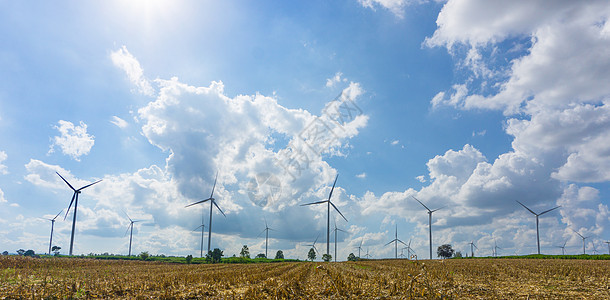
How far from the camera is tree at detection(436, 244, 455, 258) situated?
6489 inches

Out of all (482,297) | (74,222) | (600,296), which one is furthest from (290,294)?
(74,222)

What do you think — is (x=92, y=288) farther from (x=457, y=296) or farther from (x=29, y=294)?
(x=457, y=296)

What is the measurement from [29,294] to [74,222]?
11700 cm

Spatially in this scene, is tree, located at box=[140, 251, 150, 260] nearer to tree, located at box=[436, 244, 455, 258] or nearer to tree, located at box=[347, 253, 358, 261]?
tree, located at box=[347, 253, 358, 261]

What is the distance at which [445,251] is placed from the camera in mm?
166500

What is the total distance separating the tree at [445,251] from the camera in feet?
541

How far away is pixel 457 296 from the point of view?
2156 cm

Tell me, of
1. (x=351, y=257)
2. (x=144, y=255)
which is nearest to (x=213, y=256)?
(x=144, y=255)

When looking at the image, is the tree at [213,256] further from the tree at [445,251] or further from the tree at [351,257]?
the tree at [445,251]

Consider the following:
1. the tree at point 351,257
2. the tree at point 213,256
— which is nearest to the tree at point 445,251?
the tree at point 351,257

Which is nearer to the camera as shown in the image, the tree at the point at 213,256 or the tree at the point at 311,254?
the tree at the point at 213,256

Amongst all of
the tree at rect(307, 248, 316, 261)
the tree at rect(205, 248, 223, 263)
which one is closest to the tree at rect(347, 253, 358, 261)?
the tree at rect(307, 248, 316, 261)

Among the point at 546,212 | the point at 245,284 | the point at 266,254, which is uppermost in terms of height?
the point at 546,212

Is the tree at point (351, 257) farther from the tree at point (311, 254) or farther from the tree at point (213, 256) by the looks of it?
the tree at point (213, 256)
